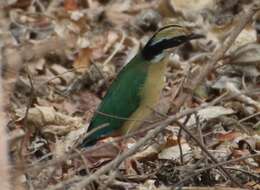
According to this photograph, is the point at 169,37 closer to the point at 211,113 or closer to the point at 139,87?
the point at 139,87

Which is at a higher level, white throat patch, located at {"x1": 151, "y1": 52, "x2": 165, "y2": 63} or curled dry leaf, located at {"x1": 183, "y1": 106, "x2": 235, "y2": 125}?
white throat patch, located at {"x1": 151, "y1": 52, "x2": 165, "y2": 63}

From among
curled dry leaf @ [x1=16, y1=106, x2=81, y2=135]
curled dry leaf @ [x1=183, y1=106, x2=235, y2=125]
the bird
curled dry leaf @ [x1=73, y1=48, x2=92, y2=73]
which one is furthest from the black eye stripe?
curled dry leaf @ [x1=73, y1=48, x2=92, y2=73]

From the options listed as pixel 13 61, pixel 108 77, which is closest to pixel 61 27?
pixel 108 77

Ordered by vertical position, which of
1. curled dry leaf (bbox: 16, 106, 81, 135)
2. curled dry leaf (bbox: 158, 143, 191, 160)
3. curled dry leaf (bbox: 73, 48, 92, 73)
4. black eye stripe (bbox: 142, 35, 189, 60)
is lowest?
curled dry leaf (bbox: 158, 143, 191, 160)

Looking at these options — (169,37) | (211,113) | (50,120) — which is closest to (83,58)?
(50,120)

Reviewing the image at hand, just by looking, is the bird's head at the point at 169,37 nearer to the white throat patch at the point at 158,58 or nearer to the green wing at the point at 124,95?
the white throat patch at the point at 158,58

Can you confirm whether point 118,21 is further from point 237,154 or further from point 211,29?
point 237,154

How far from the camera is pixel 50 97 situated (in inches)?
304

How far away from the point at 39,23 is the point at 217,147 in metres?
3.50

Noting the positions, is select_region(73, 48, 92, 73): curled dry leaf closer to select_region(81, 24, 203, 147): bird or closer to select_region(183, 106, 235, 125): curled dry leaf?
select_region(81, 24, 203, 147): bird

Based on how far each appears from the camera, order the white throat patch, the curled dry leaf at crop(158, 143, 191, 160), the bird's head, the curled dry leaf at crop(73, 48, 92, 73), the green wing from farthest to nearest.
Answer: the curled dry leaf at crop(73, 48, 92, 73)
the white throat patch
the green wing
the bird's head
the curled dry leaf at crop(158, 143, 191, 160)

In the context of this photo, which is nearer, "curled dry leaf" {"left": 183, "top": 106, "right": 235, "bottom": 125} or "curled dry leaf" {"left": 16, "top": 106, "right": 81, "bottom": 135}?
"curled dry leaf" {"left": 16, "top": 106, "right": 81, "bottom": 135}

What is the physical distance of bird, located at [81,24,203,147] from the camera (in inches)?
261

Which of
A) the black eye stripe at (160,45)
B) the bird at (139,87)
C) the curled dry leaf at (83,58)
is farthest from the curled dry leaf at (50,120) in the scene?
the curled dry leaf at (83,58)
